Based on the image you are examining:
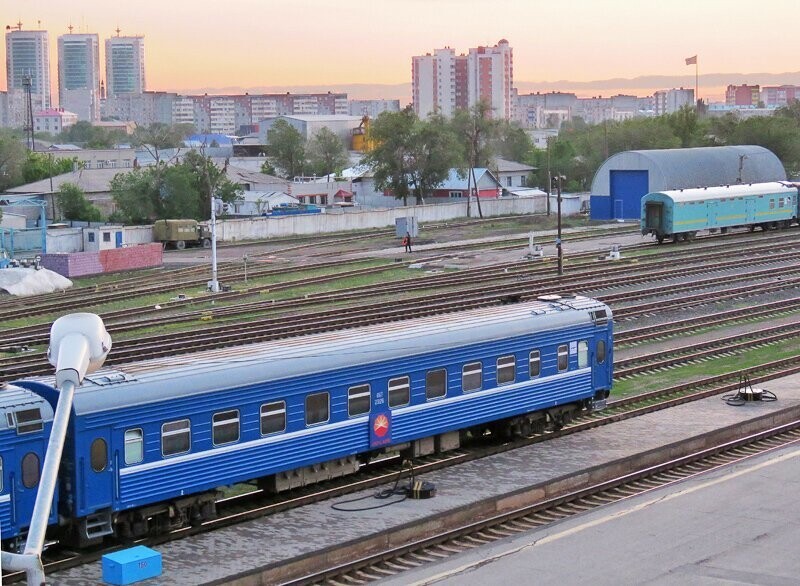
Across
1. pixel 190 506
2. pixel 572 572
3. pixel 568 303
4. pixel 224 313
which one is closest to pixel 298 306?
pixel 224 313

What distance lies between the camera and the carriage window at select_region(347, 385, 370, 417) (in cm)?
1922

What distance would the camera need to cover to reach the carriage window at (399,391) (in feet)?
65.1

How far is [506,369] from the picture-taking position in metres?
21.7

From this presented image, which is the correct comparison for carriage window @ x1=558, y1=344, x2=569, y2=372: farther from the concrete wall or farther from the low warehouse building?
the low warehouse building

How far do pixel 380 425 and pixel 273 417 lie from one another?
2.09 meters

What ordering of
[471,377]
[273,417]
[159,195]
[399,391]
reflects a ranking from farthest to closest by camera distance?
[159,195] < [471,377] < [399,391] < [273,417]

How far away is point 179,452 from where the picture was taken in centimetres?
1694

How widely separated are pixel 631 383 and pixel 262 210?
63822 millimetres

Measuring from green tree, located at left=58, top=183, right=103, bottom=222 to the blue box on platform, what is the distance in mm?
71723

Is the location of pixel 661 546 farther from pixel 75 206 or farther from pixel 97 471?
pixel 75 206

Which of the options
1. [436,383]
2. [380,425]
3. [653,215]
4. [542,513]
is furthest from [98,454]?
[653,215]

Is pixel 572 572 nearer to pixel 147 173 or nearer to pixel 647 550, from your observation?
pixel 647 550

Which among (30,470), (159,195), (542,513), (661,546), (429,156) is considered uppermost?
(429,156)

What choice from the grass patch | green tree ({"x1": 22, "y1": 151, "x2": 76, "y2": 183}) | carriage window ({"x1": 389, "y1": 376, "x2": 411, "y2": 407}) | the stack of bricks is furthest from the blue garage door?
carriage window ({"x1": 389, "y1": 376, "x2": 411, "y2": 407})
